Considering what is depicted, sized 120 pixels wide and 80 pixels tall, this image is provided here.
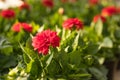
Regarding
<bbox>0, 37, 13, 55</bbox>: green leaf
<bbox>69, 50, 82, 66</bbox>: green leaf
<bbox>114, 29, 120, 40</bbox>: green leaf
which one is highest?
<bbox>0, 37, 13, 55</bbox>: green leaf

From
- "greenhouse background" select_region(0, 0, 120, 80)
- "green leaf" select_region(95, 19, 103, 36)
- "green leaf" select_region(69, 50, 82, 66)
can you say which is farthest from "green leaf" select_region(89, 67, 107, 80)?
"green leaf" select_region(95, 19, 103, 36)

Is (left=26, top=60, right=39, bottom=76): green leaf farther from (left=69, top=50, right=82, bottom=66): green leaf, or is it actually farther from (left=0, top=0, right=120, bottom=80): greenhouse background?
(left=69, top=50, right=82, bottom=66): green leaf

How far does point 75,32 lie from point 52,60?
16.5 inches

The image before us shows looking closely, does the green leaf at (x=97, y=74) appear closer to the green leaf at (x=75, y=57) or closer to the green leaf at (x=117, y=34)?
the green leaf at (x=75, y=57)

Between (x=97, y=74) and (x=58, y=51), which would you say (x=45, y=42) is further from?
(x=97, y=74)

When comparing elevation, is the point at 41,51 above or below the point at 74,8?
below

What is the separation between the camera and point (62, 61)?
256 centimetres

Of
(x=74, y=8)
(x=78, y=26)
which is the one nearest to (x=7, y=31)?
(x=78, y=26)

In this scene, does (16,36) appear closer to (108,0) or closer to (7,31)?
(7,31)

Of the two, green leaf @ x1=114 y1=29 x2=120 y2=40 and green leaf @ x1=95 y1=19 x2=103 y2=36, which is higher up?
green leaf @ x1=95 y1=19 x2=103 y2=36

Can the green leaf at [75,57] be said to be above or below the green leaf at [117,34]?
below

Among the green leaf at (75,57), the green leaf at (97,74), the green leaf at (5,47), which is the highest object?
the green leaf at (5,47)

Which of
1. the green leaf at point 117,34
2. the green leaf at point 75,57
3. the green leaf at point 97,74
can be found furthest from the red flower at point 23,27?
the green leaf at point 117,34

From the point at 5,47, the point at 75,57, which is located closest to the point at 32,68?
the point at 75,57
